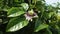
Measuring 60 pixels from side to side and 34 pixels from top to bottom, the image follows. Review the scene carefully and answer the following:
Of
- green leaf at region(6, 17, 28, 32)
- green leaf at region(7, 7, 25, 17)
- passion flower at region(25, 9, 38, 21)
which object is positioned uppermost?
green leaf at region(7, 7, 25, 17)

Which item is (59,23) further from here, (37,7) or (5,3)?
(5,3)

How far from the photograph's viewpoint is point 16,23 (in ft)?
1.78

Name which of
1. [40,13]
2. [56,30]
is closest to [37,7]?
[40,13]

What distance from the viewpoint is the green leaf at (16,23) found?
1.67 ft

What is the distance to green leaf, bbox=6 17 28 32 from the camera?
51cm

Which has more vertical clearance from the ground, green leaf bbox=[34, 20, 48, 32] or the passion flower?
the passion flower

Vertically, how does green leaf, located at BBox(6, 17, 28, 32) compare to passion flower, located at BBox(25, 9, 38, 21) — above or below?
below

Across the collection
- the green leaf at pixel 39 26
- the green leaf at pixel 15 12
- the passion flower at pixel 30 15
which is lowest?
the green leaf at pixel 39 26

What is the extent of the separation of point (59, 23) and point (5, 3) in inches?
10.2

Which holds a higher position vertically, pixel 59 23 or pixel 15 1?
pixel 15 1

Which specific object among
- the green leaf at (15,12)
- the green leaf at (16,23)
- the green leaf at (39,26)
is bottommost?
the green leaf at (39,26)

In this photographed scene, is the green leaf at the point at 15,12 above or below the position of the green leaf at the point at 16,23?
above

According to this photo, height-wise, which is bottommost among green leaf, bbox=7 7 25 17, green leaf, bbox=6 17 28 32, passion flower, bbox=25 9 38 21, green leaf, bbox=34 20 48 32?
green leaf, bbox=34 20 48 32

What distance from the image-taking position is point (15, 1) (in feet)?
2.07
